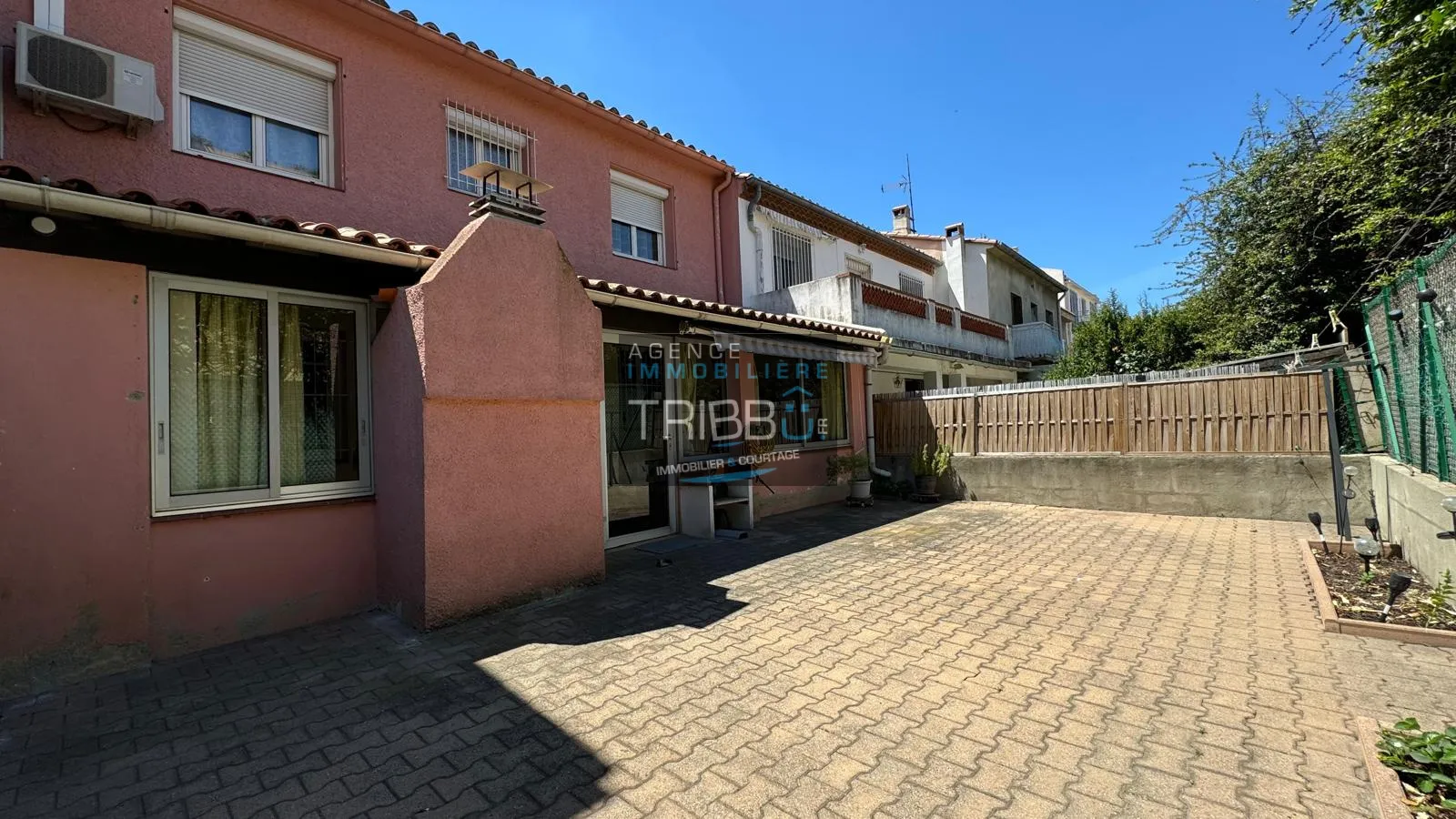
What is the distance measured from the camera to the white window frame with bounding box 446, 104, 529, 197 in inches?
344

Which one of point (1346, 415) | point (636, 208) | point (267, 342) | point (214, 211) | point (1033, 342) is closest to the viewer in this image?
point (214, 211)

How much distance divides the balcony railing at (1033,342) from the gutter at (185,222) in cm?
2352

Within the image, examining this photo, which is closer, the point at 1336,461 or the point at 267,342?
the point at 267,342

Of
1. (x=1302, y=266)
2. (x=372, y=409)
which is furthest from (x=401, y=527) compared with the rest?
(x=1302, y=266)

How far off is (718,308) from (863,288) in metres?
6.79

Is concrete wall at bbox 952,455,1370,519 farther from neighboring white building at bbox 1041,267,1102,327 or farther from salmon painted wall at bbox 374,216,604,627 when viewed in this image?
neighboring white building at bbox 1041,267,1102,327

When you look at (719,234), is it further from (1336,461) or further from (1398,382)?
(1336,461)

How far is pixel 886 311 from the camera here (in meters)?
15.6

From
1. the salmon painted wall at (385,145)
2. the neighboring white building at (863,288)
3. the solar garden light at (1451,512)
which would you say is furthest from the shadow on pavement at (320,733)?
the neighboring white building at (863,288)

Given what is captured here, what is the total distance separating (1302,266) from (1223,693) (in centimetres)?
1583

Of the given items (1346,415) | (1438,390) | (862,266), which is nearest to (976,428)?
(1346,415)

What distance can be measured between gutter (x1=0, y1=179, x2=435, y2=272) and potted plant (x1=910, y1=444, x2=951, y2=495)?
34.4 feet

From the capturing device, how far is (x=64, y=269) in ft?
15.2

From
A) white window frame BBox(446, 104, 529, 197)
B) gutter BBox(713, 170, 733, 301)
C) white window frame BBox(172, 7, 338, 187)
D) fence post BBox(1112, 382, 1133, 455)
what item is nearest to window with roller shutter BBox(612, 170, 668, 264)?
gutter BBox(713, 170, 733, 301)
